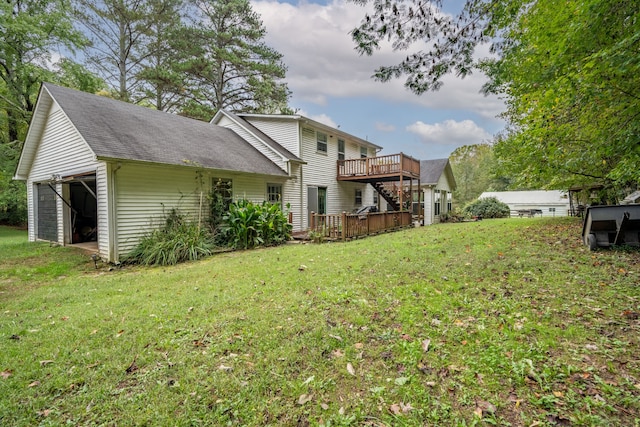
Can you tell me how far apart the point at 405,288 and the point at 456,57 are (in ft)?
14.1

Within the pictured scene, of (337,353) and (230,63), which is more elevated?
(230,63)

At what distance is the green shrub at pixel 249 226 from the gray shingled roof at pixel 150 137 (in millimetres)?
1765

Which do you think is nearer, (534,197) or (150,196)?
(150,196)

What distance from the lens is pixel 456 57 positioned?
537 centimetres

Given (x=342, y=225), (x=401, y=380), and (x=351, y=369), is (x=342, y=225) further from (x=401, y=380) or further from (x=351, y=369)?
(x=401, y=380)

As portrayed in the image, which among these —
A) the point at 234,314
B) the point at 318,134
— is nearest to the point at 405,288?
the point at 234,314

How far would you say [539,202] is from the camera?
3031 centimetres

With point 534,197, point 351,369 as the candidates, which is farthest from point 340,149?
point 534,197

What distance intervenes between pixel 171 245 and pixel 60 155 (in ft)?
19.5

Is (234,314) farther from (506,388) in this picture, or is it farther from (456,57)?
(456,57)

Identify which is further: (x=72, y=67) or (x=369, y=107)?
(x=72, y=67)

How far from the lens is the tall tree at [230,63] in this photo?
20.7 metres

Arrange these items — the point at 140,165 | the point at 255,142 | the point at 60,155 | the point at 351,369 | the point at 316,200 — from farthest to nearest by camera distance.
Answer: the point at 316,200 < the point at 255,142 < the point at 60,155 < the point at 140,165 < the point at 351,369

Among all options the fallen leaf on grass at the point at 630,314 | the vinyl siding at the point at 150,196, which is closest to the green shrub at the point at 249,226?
the vinyl siding at the point at 150,196
